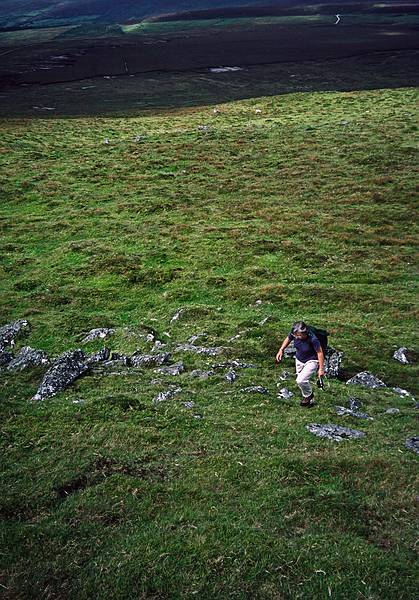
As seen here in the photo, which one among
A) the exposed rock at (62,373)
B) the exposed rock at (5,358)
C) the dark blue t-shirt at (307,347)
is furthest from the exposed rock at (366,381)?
the exposed rock at (5,358)

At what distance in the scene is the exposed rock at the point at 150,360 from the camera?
72.6ft

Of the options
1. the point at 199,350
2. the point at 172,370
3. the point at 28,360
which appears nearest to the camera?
the point at 172,370

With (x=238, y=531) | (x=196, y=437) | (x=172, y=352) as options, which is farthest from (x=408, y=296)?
(x=238, y=531)

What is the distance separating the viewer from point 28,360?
22.1 m

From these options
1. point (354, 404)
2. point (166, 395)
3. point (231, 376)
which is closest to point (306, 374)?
point (354, 404)

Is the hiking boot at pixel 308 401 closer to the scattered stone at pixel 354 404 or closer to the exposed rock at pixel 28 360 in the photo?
the scattered stone at pixel 354 404

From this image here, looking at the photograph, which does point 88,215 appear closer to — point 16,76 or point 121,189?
point 121,189

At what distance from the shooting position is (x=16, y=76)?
136m

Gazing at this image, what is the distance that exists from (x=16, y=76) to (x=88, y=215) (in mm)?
112803

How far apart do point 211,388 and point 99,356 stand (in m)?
5.79

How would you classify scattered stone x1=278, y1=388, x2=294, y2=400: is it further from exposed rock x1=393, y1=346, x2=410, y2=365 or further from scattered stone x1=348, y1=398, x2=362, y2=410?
exposed rock x1=393, y1=346, x2=410, y2=365

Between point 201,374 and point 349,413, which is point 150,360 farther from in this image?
point 349,413

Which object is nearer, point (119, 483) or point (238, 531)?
point (238, 531)

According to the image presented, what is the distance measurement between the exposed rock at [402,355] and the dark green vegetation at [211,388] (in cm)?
65
